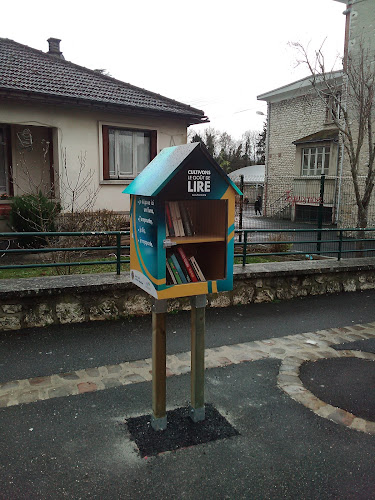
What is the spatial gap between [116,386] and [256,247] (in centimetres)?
764

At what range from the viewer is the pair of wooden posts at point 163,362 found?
128 inches

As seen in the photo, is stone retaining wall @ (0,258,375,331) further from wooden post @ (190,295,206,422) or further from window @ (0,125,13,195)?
window @ (0,125,13,195)

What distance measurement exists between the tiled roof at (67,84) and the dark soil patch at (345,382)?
31.2 feet

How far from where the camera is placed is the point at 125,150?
12664 mm

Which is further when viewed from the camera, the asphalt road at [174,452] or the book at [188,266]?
the book at [188,266]

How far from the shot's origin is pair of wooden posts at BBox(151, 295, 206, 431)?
10.7 feet

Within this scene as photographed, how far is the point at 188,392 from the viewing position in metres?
4.02

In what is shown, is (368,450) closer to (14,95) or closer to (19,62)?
(14,95)

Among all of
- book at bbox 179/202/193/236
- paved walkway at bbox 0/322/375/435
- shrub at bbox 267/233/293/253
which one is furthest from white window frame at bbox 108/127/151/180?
book at bbox 179/202/193/236

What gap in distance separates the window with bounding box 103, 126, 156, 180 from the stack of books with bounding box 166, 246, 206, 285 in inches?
373

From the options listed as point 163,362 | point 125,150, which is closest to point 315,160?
point 125,150

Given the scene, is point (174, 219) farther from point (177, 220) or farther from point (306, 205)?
point (306, 205)

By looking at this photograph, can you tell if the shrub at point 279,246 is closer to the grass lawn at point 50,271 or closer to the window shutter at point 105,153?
the grass lawn at point 50,271

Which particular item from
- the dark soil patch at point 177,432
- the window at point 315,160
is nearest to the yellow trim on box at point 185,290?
the dark soil patch at point 177,432
